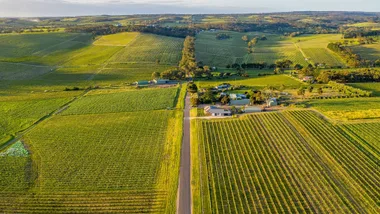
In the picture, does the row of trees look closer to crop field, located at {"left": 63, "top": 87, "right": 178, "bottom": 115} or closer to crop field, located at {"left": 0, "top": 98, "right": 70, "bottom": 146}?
crop field, located at {"left": 63, "top": 87, "right": 178, "bottom": 115}

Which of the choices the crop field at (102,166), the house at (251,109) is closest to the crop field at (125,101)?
the crop field at (102,166)

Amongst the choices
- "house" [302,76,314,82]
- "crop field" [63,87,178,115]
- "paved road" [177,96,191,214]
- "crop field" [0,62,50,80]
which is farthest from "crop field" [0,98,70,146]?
"house" [302,76,314,82]

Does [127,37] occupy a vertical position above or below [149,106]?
above

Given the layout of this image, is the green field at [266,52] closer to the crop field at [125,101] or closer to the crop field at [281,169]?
the crop field at [125,101]

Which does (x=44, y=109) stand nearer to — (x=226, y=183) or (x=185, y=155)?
(x=185, y=155)

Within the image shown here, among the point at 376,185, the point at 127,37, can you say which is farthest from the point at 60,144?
the point at 127,37

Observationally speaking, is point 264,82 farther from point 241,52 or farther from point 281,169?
point 241,52
